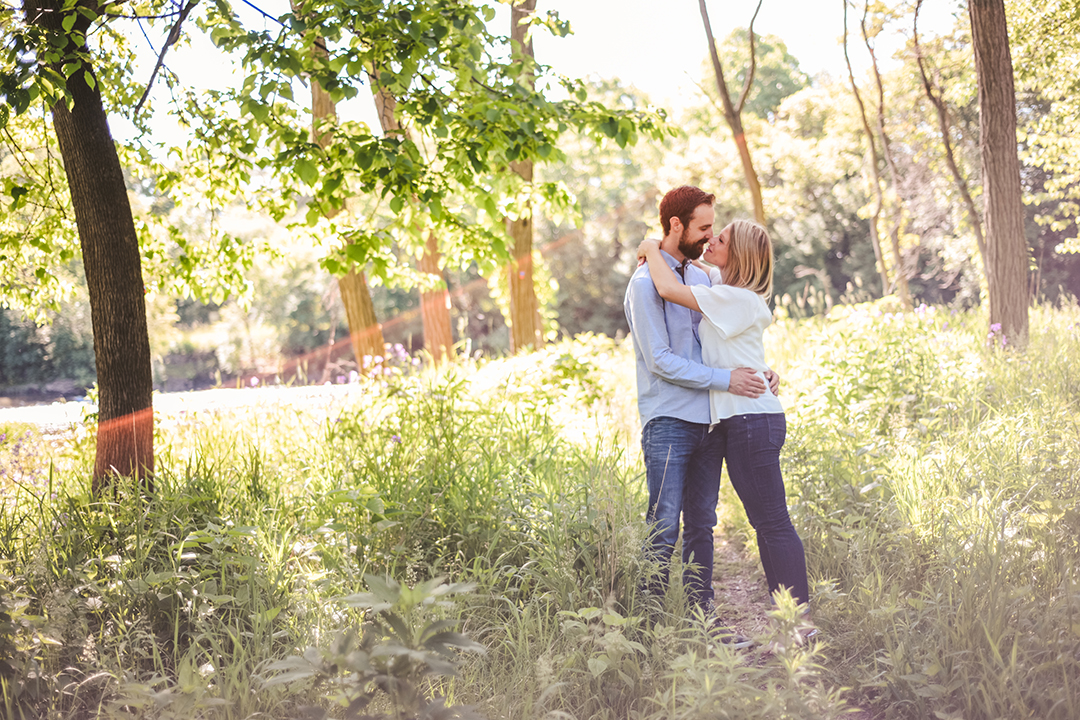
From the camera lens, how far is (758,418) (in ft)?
9.83

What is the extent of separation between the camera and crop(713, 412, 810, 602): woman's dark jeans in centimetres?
299

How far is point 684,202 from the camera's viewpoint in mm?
3156

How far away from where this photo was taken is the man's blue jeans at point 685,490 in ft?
10.0

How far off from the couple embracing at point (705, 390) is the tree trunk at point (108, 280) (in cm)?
272

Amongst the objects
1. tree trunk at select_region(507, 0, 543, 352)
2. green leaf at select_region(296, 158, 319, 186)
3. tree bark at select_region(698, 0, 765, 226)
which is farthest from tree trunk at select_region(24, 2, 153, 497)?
tree bark at select_region(698, 0, 765, 226)

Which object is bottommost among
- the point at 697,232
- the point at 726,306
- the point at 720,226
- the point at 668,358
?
the point at 668,358

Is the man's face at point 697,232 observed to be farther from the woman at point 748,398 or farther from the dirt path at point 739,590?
the dirt path at point 739,590

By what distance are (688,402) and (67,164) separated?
3450 millimetres

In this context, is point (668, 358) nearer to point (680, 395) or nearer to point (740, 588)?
point (680, 395)

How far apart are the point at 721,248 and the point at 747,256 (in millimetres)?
127

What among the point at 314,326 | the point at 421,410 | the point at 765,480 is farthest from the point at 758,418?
the point at 314,326

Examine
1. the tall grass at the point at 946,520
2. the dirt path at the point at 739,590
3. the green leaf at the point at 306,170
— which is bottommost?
the dirt path at the point at 739,590

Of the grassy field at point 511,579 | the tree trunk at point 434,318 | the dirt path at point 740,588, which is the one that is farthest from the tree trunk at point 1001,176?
the tree trunk at point 434,318

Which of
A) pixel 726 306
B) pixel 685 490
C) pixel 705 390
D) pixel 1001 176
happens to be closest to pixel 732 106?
pixel 1001 176
